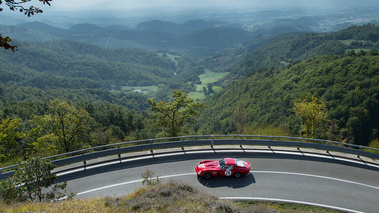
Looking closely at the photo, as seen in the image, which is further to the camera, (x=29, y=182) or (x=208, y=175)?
(x=208, y=175)

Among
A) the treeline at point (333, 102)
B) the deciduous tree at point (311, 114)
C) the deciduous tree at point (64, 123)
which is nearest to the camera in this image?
the deciduous tree at point (64, 123)

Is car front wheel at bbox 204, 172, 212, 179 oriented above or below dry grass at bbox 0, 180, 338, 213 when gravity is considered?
below

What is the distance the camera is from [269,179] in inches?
584

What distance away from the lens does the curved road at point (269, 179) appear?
13320mm

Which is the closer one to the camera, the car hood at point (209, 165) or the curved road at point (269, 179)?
the curved road at point (269, 179)

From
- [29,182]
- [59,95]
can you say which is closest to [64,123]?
[29,182]

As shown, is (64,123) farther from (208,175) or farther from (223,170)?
(223,170)

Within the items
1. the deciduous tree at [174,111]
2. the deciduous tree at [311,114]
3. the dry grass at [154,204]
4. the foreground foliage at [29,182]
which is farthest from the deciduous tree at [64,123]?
the deciduous tree at [311,114]

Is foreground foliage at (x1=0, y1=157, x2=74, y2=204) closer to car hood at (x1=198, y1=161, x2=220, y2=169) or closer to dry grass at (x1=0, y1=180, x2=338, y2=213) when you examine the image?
dry grass at (x1=0, y1=180, x2=338, y2=213)

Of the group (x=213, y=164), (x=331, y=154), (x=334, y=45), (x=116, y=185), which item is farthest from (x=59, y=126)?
(x=334, y=45)

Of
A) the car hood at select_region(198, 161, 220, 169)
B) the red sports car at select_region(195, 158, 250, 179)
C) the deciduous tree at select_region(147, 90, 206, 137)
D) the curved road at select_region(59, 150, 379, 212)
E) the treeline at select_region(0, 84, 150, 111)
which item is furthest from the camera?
the treeline at select_region(0, 84, 150, 111)

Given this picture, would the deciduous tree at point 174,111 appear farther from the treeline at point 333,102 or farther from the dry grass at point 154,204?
the dry grass at point 154,204

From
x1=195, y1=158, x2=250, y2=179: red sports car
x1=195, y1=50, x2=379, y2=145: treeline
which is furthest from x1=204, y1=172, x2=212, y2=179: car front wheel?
x1=195, y1=50, x2=379, y2=145: treeline

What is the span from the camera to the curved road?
43.7 feet
